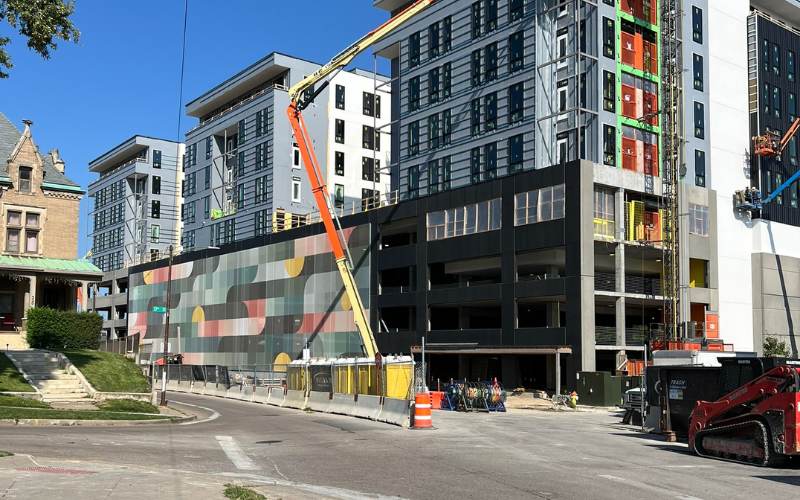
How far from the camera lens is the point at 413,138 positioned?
71.9m

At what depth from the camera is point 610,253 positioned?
57844 millimetres

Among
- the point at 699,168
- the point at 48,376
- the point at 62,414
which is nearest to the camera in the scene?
the point at 62,414

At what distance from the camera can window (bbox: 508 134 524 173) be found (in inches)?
2402

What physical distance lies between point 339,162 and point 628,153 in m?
39.0

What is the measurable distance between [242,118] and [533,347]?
50.4m

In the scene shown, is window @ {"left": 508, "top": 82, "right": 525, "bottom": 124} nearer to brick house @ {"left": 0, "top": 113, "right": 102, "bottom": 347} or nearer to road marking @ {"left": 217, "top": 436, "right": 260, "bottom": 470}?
brick house @ {"left": 0, "top": 113, "right": 102, "bottom": 347}

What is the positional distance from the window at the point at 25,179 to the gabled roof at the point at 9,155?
842 millimetres

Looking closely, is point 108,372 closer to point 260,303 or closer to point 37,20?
point 37,20

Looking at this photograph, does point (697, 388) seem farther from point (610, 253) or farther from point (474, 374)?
point (474, 374)

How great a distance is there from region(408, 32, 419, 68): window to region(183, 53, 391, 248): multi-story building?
379 inches

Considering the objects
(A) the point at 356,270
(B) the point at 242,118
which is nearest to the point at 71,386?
(A) the point at 356,270

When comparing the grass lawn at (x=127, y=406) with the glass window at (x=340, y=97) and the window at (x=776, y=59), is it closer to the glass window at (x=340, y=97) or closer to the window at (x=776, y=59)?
the window at (x=776, y=59)

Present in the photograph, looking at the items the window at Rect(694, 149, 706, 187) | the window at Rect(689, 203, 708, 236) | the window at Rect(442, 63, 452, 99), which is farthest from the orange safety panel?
the window at Rect(442, 63, 452, 99)

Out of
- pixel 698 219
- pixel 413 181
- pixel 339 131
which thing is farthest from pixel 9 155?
pixel 698 219
